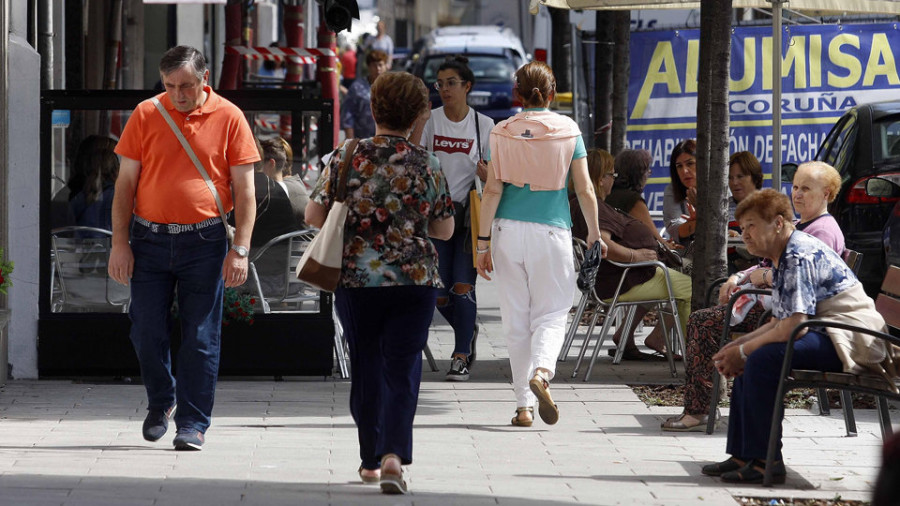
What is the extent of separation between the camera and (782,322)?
237 inches

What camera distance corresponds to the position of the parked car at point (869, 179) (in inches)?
413

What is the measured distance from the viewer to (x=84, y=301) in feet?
29.0

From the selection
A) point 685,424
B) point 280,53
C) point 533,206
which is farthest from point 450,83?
point 280,53

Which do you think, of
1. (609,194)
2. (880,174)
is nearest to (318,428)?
(609,194)

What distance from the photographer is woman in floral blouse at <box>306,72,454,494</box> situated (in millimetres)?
5758

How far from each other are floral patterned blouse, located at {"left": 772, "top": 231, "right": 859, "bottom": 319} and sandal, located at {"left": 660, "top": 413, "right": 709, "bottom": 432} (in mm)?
1382

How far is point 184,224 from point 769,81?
303 inches

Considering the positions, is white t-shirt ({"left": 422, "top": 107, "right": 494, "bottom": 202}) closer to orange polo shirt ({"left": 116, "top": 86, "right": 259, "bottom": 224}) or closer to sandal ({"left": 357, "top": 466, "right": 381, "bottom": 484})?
orange polo shirt ({"left": 116, "top": 86, "right": 259, "bottom": 224})

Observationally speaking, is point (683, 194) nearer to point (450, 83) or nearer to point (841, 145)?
point (841, 145)

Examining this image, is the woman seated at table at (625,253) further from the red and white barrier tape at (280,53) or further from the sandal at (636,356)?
the red and white barrier tape at (280,53)

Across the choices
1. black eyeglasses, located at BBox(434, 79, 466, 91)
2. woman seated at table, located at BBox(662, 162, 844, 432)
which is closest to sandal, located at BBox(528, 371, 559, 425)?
woman seated at table, located at BBox(662, 162, 844, 432)

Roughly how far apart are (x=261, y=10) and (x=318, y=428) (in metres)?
24.3

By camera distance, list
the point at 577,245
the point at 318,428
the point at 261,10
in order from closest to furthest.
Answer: the point at 318,428 < the point at 577,245 < the point at 261,10

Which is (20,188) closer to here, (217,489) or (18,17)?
(18,17)
